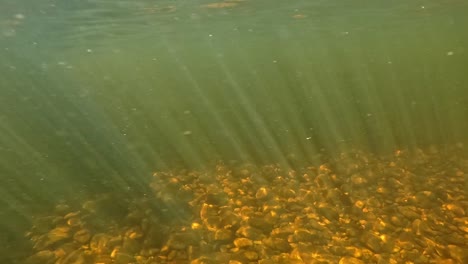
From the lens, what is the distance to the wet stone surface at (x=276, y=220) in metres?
4.57

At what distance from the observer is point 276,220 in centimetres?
532

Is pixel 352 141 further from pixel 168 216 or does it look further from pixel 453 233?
pixel 168 216

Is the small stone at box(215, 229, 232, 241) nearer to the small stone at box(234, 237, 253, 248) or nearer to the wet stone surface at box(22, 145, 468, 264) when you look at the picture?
the wet stone surface at box(22, 145, 468, 264)

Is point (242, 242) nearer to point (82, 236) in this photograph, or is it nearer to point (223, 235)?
point (223, 235)

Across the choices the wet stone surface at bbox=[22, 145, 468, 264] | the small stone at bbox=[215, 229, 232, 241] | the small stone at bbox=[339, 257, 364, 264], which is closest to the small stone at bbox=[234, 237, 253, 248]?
the wet stone surface at bbox=[22, 145, 468, 264]

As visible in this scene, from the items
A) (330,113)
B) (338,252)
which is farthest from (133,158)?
(330,113)

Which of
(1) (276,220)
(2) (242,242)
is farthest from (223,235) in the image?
(1) (276,220)

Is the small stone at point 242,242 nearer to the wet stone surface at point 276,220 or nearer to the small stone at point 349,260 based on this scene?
the wet stone surface at point 276,220

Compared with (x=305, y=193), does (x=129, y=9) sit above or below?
above

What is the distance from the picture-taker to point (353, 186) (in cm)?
643

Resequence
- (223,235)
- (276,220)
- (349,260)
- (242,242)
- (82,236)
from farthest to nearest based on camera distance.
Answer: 1. (276,220)
2. (82,236)
3. (223,235)
4. (242,242)
5. (349,260)

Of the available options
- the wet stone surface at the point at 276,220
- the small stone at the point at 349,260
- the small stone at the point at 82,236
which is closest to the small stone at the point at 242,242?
the wet stone surface at the point at 276,220

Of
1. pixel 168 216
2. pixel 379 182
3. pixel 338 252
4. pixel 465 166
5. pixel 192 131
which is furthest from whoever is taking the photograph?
pixel 192 131

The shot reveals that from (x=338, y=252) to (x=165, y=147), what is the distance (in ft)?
25.4
